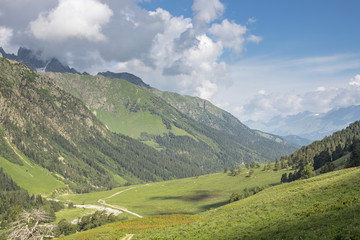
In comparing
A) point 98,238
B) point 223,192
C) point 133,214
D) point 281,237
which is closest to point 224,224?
point 281,237

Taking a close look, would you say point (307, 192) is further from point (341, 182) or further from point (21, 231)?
point (21, 231)

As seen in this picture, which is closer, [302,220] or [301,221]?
[301,221]

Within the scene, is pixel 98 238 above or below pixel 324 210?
below

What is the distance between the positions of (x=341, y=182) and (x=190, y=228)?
2913 centimetres

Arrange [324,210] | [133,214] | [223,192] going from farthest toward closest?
[223,192], [133,214], [324,210]

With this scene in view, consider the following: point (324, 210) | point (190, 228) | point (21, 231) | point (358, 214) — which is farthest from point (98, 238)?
point (358, 214)

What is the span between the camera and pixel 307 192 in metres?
47.7

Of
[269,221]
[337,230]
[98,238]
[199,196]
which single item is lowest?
[199,196]

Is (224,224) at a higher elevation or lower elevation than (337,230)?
lower

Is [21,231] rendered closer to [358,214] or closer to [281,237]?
[281,237]

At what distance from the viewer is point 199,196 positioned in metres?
197

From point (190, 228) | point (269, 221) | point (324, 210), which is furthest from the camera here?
point (190, 228)

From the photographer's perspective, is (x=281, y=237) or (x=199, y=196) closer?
(x=281, y=237)

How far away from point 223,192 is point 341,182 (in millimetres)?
152935
